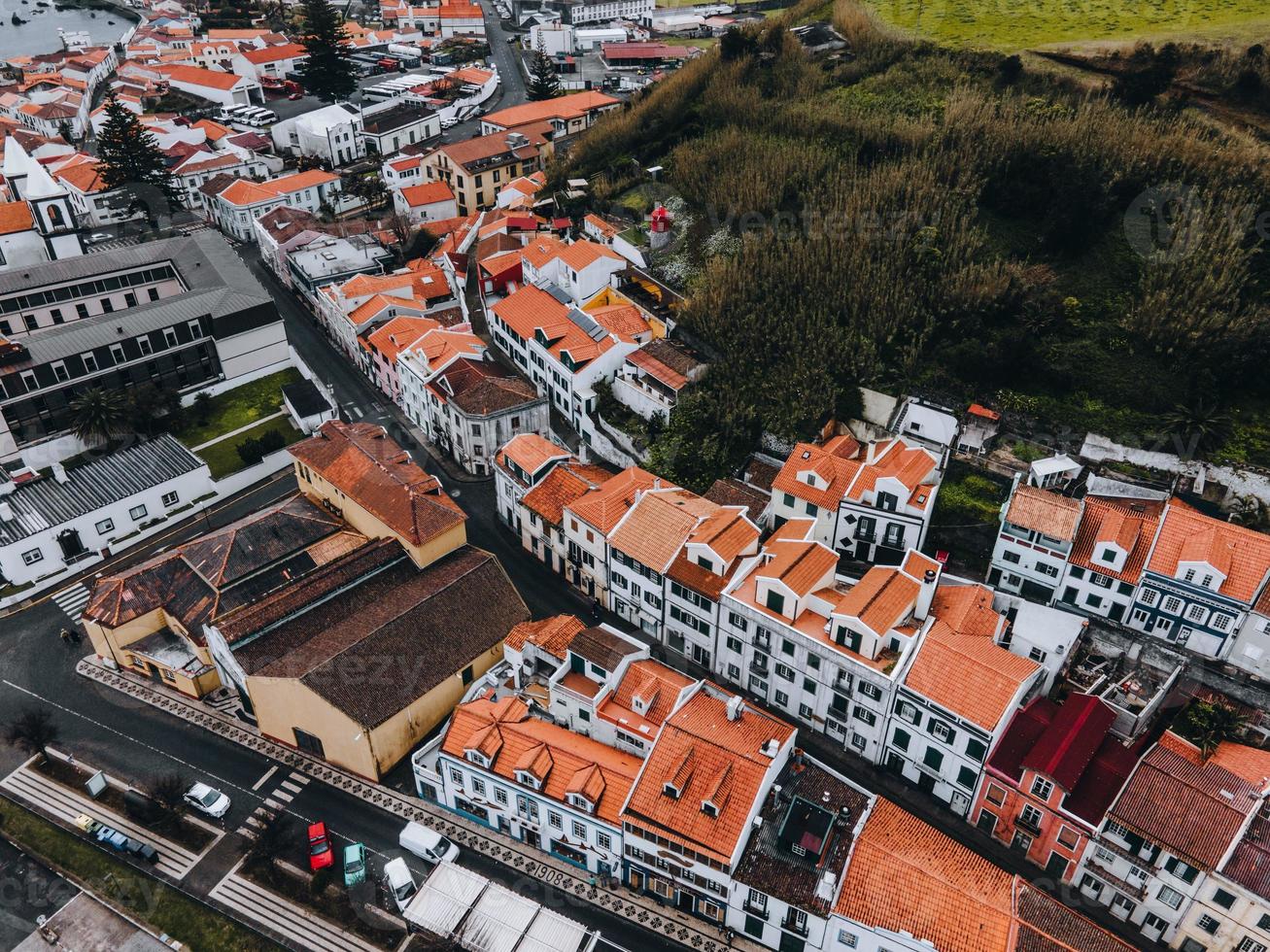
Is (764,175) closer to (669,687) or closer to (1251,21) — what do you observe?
(1251,21)

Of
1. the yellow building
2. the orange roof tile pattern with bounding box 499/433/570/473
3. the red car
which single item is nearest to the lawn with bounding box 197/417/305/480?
the yellow building

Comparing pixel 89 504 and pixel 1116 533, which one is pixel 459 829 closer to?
pixel 89 504

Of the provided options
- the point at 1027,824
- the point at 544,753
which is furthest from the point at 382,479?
the point at 1027,824

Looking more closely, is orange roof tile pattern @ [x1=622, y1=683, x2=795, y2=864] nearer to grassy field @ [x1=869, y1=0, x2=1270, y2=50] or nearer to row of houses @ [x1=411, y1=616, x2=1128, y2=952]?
row of houses @ [x1=411, y1=616, x2=1128, y2=952]

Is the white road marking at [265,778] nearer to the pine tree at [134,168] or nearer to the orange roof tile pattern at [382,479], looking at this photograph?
the orange roof tile pattern at [382,479]

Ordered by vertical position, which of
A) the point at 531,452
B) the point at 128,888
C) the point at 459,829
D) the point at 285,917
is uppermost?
the point at 531,452

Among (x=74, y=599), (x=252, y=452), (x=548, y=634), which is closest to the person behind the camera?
(x=548, y=634)
